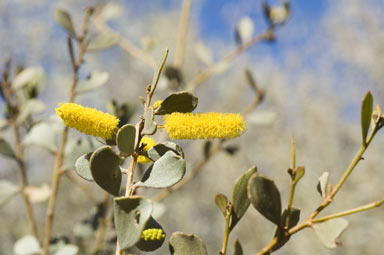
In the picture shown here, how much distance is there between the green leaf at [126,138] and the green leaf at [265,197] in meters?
0.14

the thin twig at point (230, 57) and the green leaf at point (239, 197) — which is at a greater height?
the green leaf at point (239, 197)

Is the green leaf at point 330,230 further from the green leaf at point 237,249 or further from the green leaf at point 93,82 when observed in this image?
the green leaf at point 93,82

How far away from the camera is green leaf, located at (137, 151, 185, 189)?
0.46 m

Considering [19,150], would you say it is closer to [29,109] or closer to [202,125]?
[29,109]

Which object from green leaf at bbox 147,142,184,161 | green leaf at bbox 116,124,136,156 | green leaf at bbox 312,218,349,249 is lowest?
green leaf at bbox 312,218,349,249

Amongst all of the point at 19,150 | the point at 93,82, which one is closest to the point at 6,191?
the point at 19,150

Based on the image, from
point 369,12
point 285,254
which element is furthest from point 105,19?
point 369,12

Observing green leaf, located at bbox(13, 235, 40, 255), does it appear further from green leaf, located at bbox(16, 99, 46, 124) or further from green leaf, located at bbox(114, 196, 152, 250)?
green leaf, located at bbox(114, 196, 152, 250)

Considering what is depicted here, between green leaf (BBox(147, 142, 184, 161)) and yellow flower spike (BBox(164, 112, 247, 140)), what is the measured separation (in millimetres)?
24

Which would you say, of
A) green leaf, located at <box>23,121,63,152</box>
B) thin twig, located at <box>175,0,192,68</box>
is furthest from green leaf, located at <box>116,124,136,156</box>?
thin twig, located at <box>175,0,192,68</box>

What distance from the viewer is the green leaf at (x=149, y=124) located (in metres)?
0.45

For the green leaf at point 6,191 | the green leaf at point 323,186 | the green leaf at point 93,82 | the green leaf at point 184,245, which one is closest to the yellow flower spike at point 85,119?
the green leaf at point 184,245

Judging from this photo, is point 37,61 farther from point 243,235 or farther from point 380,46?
point 380,46

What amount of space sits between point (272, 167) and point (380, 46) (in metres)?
2.28
